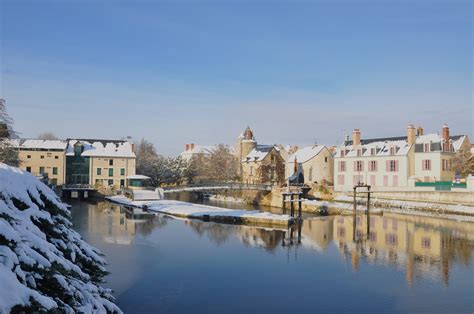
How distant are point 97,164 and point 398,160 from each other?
110 ft

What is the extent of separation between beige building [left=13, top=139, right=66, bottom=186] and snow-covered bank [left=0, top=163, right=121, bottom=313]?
39.9m

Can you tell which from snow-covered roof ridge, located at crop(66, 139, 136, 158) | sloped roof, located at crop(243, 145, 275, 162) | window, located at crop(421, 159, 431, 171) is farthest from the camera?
sloped roof, located at crop(243, 145, 275, 162)

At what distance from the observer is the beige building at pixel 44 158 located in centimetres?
4656

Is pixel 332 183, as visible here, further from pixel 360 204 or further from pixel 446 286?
pixel 446 286

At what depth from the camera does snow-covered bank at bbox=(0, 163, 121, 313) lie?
18.5ft

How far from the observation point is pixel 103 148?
51594 millimetres

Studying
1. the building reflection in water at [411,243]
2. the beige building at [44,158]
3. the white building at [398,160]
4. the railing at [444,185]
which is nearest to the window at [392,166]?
the white building at [398,160]

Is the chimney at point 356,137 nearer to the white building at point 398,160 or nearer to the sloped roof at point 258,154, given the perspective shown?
the white building at point 398,160

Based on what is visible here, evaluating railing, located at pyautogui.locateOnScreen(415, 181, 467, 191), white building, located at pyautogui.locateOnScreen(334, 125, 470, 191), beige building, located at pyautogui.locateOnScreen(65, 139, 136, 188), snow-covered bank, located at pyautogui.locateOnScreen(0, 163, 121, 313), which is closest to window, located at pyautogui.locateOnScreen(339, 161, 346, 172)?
white building, located at pyautogui.locateOnScreen(334, 125, 470, 191)

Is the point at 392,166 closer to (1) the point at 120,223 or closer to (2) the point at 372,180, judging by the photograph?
(2) the point at 372,180

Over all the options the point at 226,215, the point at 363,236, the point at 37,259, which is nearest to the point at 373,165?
the point at 226,215

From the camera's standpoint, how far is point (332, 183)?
53.2 meters

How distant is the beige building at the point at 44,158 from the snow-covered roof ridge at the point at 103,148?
168 centimetres

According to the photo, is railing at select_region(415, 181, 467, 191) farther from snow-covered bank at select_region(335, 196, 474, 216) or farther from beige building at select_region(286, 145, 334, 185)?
beige building at select_region(286, 145, 334, 185)
